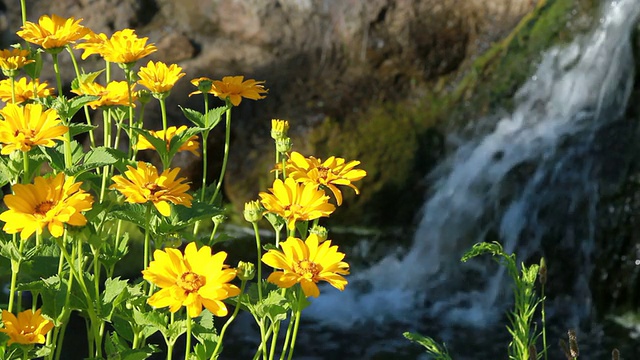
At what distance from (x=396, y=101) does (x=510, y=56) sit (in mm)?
584

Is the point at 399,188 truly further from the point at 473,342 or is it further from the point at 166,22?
the point at 166,22

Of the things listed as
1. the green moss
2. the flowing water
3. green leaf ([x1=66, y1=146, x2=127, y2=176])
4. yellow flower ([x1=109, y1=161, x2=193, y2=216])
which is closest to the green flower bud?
green leaf ([x1=66, y1=146, x2=127, y2=176])

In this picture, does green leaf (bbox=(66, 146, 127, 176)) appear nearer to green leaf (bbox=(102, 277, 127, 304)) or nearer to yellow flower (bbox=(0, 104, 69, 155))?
yellow flower (bbox=(0, 104, 69, 155))

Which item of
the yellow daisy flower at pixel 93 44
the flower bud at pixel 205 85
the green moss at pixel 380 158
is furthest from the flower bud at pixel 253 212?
the green moss at pixel 380 158

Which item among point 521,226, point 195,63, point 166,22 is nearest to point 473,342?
point 521,226

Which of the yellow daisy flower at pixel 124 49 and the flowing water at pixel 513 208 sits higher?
the flowing water at pixel 513 208

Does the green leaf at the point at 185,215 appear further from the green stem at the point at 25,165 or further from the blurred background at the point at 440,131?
the blurred background at the point at 440,131

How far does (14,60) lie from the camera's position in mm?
1633

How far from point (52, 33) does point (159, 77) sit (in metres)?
0.21

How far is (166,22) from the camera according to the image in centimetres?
473

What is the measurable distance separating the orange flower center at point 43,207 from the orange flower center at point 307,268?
0.33m

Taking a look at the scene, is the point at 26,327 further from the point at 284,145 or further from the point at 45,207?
the point at 284,145

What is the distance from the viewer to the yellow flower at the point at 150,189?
131cm

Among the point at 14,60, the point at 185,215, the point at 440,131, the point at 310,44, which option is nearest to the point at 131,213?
the point at 185,215
